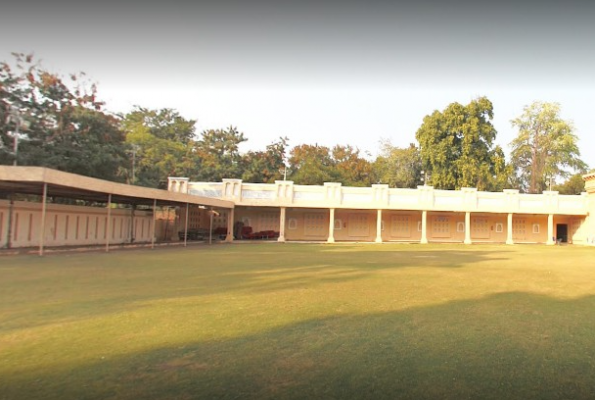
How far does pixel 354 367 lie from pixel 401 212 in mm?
33093

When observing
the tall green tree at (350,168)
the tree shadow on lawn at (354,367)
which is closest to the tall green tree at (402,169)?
the tall green tree at (350,168)

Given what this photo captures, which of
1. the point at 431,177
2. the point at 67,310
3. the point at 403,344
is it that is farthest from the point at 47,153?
the point at 431,177

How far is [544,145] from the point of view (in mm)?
50875

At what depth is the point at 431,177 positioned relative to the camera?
43.9 meters

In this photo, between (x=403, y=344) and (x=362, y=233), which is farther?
(x=362, y=233)

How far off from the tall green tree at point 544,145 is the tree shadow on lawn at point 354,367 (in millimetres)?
51737

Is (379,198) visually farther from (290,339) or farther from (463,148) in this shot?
(290,339)

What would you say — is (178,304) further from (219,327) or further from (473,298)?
(473,298)

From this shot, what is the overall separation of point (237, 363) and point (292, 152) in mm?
45197

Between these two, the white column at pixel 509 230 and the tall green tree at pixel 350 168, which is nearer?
the white column at pixel 509 230

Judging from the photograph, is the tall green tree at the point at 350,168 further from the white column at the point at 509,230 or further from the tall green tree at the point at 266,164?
the white column at the point at 509,230

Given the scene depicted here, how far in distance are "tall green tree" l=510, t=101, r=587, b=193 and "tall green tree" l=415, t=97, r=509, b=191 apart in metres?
12.5

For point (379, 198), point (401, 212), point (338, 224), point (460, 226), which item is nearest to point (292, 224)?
point (338, 224)

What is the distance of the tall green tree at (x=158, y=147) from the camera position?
40281mm
